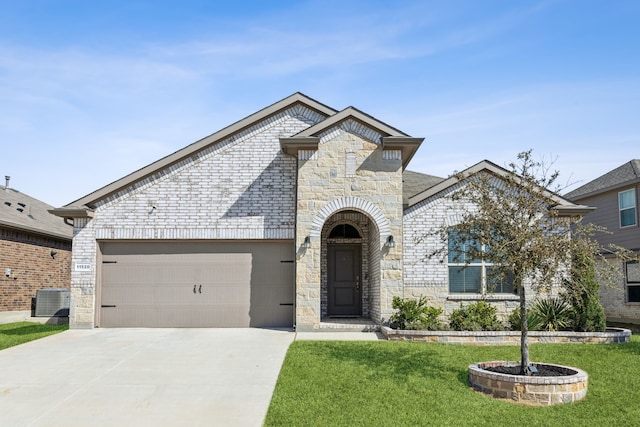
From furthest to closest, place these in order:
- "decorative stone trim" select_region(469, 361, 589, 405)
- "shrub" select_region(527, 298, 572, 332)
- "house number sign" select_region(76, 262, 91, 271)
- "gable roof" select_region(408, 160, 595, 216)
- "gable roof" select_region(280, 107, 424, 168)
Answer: "gable roof" select_region(408, 160, 595, 216) < "house number sign" select_region(76, 262, 91, 271) < "gable roof" select_region(280, 107, 424, 168) < "shrub" select_region(527, 298, 572, 332) < "decorative stone trim" select_region(469, 361, 589, 405)

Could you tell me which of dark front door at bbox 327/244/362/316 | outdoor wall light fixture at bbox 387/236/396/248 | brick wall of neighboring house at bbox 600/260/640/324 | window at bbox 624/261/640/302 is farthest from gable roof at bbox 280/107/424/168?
window at bbox 624/261/640/302

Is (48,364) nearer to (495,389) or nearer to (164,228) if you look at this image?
(164,228)

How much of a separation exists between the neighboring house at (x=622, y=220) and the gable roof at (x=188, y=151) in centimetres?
1177

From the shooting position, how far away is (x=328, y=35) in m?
11.8

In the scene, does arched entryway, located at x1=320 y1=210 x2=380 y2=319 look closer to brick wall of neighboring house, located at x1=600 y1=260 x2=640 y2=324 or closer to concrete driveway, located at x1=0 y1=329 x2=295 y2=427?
concrete driveway, located at x1=0 y1=329 x2=295 y2=427

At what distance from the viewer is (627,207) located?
20281 millimetres

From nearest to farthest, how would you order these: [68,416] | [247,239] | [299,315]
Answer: [68,416], [299,315], [247,239]

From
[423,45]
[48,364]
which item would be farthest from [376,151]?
[48,364]

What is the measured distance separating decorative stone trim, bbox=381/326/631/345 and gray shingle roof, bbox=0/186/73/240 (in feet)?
42.2

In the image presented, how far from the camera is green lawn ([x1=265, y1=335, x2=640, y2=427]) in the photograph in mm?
7242

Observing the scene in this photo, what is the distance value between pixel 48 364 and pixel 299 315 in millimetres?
5604

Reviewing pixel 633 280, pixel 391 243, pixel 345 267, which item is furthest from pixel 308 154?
pixel 633 280

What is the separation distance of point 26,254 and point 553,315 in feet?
54.0

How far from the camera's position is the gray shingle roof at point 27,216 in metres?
18.1
